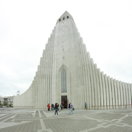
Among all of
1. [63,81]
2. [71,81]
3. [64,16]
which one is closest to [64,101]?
[63,81]

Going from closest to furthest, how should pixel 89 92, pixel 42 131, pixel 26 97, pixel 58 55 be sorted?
pixel 42 131 → pixel 89 92 → pixel 58 55 → pixel 26 97

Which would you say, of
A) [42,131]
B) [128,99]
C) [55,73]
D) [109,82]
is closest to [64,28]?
[55,73]

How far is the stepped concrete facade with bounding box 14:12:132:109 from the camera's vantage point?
31906mm

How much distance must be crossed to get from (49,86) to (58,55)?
29.4 feet

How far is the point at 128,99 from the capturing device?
124ft

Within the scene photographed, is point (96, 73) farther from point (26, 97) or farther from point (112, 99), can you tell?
point (26, 97)

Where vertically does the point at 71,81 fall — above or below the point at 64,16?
below

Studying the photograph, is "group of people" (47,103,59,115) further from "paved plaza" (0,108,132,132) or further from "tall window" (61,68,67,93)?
"tall window" (61,68,67,93)

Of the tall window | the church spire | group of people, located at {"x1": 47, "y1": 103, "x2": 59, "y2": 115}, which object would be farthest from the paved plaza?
the church spire

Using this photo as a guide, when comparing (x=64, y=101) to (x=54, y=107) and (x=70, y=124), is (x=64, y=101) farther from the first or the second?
(x=70, y=124)

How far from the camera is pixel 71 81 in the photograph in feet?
116

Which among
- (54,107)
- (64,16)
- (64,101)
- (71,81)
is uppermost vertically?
(64,16)

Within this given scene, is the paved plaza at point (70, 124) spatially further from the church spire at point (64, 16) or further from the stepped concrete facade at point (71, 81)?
the church spire at point (64, 16)

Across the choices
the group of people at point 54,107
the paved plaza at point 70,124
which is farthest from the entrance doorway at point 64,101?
the paved plaza at point 70,124
